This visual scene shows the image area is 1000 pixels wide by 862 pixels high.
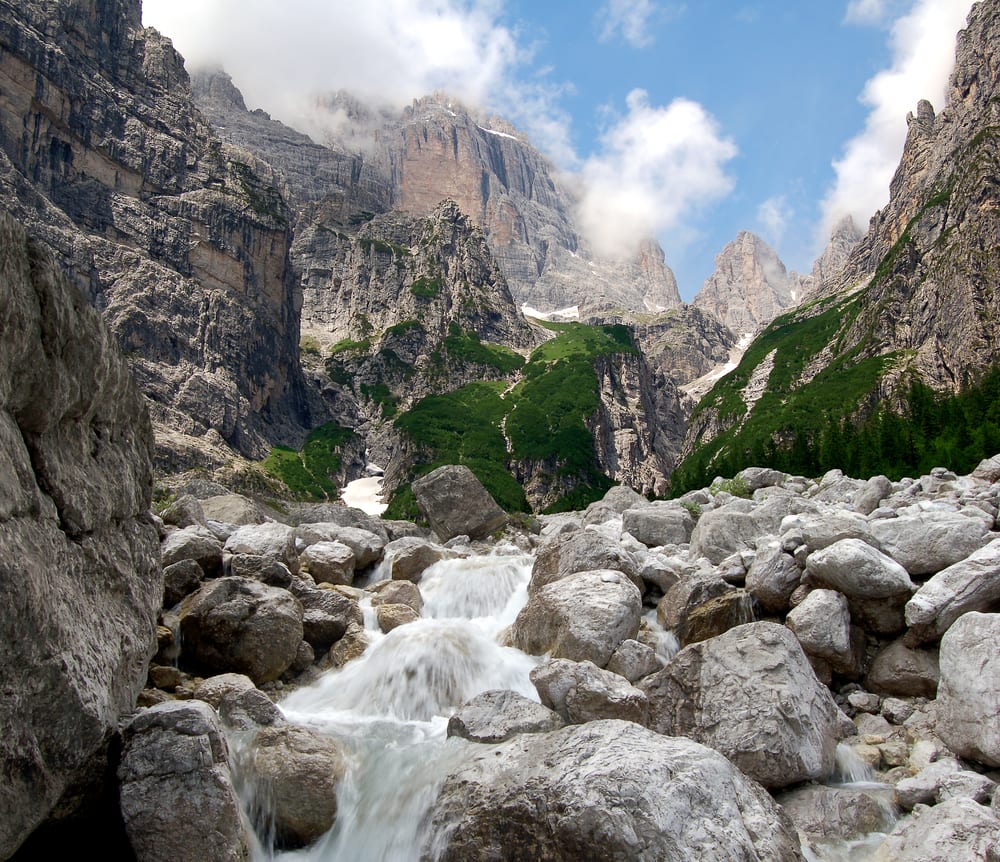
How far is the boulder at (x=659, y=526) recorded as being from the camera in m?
25.5

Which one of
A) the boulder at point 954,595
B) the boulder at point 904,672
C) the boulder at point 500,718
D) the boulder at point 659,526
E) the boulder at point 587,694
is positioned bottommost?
the boulder at point 500,718

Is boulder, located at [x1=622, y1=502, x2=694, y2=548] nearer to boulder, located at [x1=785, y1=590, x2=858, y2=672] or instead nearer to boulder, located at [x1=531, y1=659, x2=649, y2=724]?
boulder, located at [x1=785, y1=590, x2=858, y2=672]

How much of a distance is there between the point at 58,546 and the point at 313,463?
152507mm

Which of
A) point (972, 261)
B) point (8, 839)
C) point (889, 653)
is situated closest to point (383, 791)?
point (8, 839)

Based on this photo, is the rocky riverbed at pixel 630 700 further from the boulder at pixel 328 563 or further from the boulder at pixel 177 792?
the boulder at pixel 328 563

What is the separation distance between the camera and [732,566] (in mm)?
17781

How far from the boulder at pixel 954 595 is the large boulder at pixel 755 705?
2.63m

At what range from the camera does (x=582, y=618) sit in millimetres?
16188

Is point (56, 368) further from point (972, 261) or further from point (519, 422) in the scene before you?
point (519, 422)

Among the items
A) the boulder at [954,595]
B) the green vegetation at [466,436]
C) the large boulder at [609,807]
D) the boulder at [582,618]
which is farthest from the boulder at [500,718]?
the green vegetation at [466,436]

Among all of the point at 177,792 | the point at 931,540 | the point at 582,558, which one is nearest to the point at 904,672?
the point at 931,540

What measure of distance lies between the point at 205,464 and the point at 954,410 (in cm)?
10817

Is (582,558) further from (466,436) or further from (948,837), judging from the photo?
(466,436)

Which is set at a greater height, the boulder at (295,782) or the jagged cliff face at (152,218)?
the jagged cliff face at (152,218)
